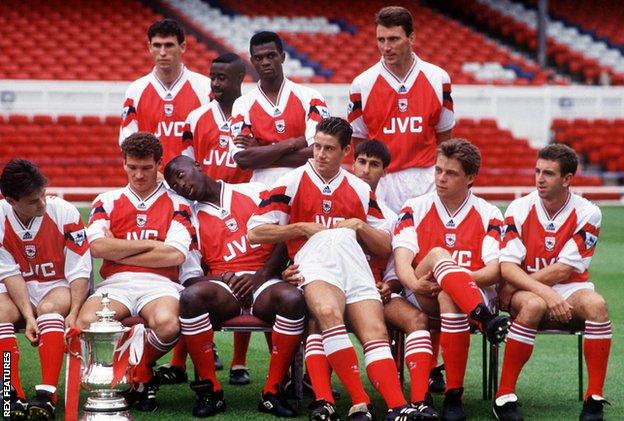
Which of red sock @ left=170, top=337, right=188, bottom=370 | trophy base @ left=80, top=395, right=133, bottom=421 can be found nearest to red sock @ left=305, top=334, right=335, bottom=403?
trophy base @ left=80, top=395, right=133, bottom=421

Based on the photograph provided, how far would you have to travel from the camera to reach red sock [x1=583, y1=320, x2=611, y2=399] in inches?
236

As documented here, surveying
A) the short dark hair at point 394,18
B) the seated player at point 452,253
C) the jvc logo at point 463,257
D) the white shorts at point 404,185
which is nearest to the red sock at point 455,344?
the seated player at point 452,253

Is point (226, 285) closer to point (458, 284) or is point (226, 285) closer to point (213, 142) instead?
point (458, 284)

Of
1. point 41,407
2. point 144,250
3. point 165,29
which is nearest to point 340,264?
point 144,250

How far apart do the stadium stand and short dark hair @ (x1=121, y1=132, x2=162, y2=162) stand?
16120 mm

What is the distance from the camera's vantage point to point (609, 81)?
2614 cm

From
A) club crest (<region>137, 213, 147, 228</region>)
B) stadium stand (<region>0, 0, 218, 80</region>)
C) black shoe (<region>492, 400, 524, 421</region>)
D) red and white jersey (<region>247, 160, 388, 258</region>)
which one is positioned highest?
stadium stand (<region>0, 0, 218, 80</region>)

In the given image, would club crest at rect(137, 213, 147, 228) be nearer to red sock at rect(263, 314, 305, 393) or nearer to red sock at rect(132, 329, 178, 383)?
red sock at rect(132, 329, 178, 383)

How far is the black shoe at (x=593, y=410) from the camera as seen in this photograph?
5953mm

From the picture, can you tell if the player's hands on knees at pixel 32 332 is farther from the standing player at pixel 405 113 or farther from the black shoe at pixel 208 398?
the standing player at pixel 405 113

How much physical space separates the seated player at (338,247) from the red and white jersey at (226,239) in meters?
0.32

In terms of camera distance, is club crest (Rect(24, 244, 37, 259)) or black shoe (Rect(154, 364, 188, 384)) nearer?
club crest (Rect(24, 244, 37, 259))

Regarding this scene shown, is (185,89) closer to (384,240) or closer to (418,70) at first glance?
(418,70)

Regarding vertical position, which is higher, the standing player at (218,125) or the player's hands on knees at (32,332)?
the standing player at (218,125)
